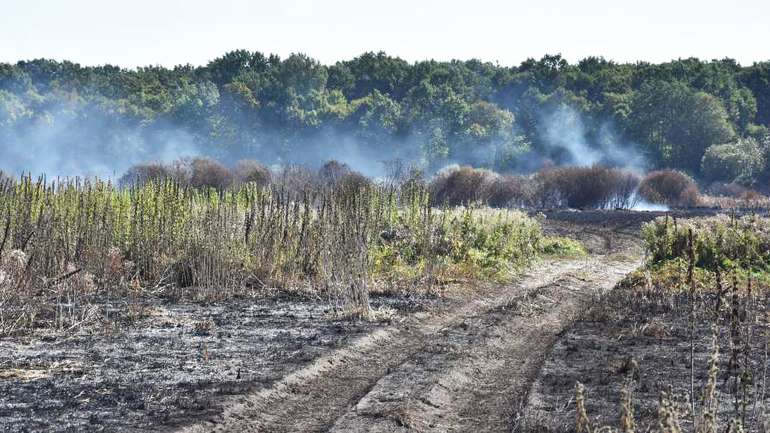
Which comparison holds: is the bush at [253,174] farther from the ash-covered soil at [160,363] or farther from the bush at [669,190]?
the ash-covered soil at [160,363]

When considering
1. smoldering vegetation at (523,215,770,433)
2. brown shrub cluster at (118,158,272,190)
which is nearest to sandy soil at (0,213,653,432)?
smoldering vegetation at (523,215,770,433)

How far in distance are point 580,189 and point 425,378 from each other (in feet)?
124

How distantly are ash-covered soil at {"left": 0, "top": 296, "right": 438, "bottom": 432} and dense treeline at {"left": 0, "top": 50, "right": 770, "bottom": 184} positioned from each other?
51187 mm

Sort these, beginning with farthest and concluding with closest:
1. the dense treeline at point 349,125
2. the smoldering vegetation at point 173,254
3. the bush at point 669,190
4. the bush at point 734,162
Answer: the dense treeline at point 349,125 → the bush at point 734,162 → the bush at point 669,190 → the smoldering vegetation at point 173,254

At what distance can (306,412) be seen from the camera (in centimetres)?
944

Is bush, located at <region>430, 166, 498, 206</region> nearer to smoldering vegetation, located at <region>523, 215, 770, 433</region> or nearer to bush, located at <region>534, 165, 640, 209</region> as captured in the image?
bush, located at <region>534, 165, 640, 209</region>

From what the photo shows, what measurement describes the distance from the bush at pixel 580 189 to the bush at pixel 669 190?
2.31m

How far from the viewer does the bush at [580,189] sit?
4756 cm

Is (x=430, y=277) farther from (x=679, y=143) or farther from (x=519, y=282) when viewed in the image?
(x=679, y=143)

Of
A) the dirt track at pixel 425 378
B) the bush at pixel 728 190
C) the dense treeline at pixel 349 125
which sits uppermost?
the dense treeline at pixel 349 125

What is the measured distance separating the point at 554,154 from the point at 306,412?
6639 cm

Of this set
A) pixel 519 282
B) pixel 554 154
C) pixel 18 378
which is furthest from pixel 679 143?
pixel 18 378

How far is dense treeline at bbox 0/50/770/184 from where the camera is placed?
68.9 metres

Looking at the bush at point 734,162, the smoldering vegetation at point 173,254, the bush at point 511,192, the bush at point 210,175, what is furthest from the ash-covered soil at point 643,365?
the bush at point 734,162
